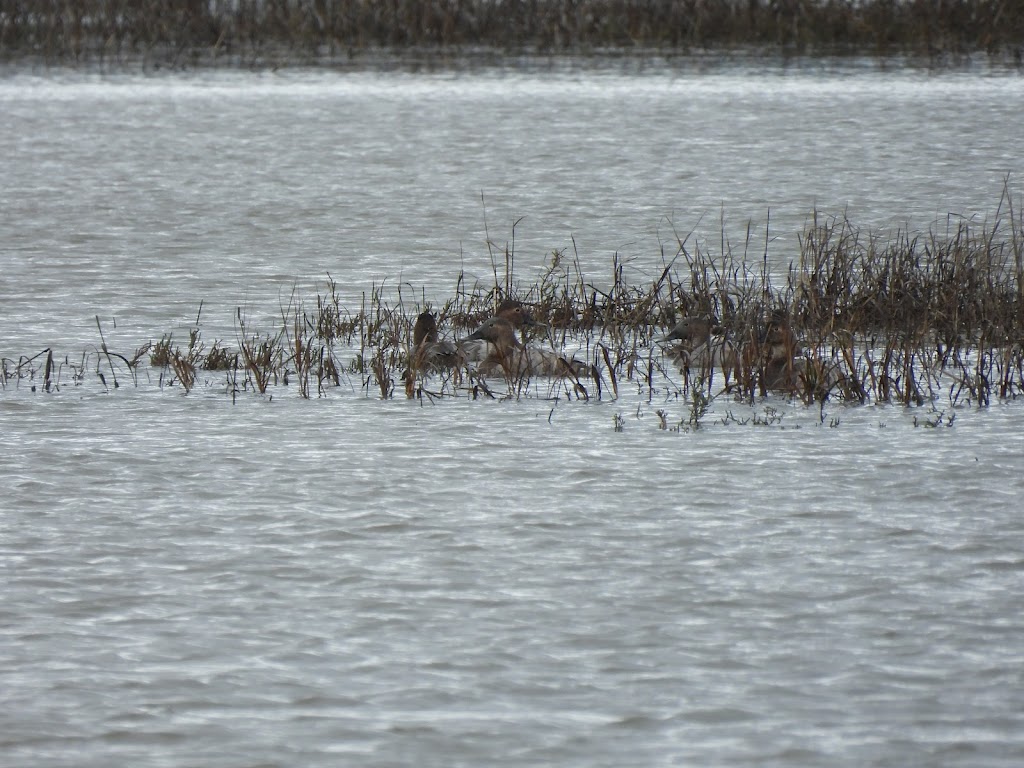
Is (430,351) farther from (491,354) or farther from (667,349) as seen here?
(667,349)

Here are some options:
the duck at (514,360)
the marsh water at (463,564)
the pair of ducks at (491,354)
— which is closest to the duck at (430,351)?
the pair of ducks at (491,354)

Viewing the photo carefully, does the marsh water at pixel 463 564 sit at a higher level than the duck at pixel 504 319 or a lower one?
lower

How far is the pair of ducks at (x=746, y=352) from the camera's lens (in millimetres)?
8438

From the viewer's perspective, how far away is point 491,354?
8859 mm

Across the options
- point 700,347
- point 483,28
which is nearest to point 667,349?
point 700,347

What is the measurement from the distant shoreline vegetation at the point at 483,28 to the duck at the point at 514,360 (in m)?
20.9

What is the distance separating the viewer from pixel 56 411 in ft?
26.9

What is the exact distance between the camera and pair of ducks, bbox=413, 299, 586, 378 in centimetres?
872

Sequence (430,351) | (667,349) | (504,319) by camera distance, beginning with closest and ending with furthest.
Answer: (430,351) < (504,319) < (667,349)

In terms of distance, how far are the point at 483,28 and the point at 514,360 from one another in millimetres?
22609

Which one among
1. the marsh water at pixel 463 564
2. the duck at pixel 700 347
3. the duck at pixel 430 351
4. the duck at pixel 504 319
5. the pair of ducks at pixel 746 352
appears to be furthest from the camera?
the duck at pixel 504 319

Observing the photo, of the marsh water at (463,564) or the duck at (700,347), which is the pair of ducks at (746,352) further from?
the marsh water at (463,564)

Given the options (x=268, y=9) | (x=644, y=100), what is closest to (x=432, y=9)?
(x=268, y=9)

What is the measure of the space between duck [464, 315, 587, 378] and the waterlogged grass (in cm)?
2
